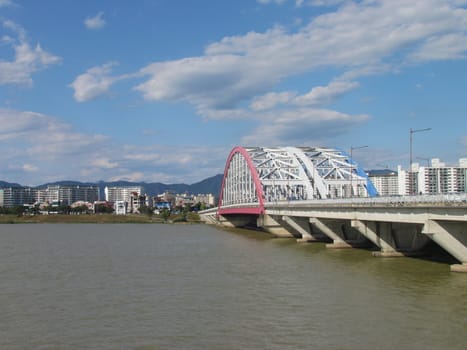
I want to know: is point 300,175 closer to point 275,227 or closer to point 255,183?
point 255,183

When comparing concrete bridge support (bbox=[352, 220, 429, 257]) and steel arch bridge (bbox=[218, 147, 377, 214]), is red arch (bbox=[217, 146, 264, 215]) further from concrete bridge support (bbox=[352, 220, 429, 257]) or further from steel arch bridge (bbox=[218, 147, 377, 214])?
concrete bridge support (bbox=[352, 220, 429, 257])

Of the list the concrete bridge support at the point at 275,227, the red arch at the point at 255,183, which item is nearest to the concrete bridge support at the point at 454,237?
the concrete bridge support at the point at 275,227

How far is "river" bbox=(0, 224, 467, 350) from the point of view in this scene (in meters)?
18.6

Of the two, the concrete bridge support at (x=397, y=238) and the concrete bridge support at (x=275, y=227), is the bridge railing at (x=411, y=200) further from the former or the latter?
the concrete bridge support at (x=275, y=227)

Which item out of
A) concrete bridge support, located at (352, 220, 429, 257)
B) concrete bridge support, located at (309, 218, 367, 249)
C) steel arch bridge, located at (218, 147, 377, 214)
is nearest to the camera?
concrete bridge support, located at (352, 220, 429, 257)

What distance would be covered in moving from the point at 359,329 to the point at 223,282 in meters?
12.8

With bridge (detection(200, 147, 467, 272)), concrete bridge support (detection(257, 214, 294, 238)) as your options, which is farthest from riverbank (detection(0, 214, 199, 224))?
concrete bridge support (detection(257, 214, 294, 238))

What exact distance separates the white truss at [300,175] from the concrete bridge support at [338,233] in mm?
19327

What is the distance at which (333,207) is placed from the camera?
49281 millimetres

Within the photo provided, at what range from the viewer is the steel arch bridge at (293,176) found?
257 feet

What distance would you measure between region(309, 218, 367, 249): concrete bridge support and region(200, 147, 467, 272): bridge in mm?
93

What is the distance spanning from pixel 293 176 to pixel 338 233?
30.6 m

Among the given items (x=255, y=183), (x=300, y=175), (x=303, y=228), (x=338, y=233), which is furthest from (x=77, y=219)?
(x=338, y=233)

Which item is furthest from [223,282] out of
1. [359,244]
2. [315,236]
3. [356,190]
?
[356,190]
